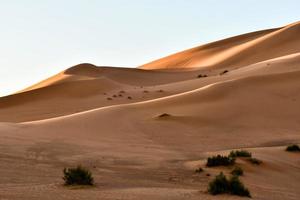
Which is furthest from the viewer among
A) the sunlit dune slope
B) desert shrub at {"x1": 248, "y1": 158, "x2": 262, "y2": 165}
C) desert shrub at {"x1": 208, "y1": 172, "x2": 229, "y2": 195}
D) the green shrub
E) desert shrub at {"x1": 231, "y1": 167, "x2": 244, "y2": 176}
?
the sunlit dune slope

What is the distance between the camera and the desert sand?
1174 centimetres

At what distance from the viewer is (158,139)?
68.6 ft

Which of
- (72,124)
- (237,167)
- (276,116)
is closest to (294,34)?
→ (276,116)

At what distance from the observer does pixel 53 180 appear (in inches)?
463

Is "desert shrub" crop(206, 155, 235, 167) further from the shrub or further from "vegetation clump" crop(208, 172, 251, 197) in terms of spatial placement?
the shrub

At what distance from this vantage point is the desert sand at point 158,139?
38.5 feet

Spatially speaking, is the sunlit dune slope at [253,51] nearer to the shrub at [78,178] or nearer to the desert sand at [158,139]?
the desert sand at [158,139]

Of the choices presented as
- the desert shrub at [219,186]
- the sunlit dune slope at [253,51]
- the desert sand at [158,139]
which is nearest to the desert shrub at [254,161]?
the desert sand at [158,139]

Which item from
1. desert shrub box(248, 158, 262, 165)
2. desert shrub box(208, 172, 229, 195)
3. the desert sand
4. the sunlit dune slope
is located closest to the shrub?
the desert sand

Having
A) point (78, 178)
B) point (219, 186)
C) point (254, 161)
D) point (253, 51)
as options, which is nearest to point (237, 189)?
point (219, 186)

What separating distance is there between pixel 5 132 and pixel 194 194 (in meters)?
10.5

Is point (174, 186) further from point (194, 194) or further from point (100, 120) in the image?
point (100, 120)

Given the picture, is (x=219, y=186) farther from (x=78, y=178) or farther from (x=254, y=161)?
(x=254, y=161)

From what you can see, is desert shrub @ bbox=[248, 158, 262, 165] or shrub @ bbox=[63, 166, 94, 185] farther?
desert shrub @ bbox=[248, 158, 262, 165]
